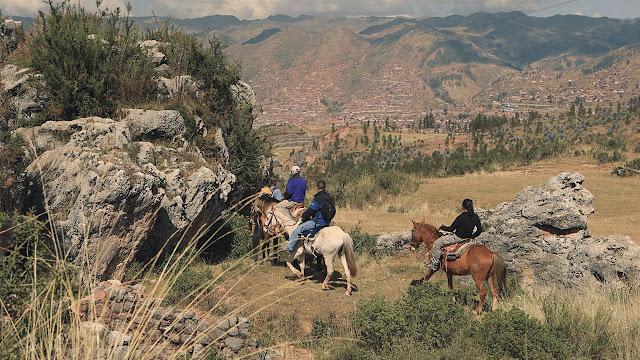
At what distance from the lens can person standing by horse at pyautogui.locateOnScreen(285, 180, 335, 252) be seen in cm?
1036

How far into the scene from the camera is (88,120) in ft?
34.7

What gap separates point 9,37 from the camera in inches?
539

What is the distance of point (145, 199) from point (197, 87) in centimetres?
634

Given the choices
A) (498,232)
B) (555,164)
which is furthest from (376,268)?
(555,164)

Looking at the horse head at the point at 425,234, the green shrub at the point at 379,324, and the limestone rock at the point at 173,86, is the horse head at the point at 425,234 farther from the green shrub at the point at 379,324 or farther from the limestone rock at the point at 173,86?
the limestone rock at the point at 173,86

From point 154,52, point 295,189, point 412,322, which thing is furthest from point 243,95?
point 412,322

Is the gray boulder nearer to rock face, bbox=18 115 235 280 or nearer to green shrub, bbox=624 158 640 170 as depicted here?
rock face, bbox=18 115 235 280

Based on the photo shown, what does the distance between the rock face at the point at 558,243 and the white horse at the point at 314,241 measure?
3807mm

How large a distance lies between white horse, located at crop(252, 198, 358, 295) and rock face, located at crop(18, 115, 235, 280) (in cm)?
132

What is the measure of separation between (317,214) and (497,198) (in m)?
12.2

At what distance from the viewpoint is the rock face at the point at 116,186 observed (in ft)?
28.2

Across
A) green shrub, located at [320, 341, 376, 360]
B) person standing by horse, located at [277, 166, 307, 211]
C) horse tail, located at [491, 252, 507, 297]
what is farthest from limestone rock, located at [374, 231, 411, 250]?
green shrub, located at [320, 341, 376, 360]

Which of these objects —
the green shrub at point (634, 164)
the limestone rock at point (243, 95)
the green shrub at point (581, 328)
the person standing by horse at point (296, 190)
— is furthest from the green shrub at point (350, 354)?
the green shrub at point (634, 164)

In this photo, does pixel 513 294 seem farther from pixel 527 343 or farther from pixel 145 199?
pixel 145 199
